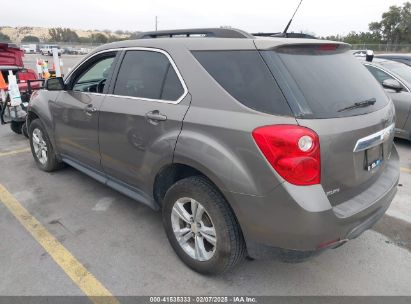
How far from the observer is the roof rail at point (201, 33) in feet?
8.78

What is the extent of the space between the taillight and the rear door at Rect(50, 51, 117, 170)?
201 cm

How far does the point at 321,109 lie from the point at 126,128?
66.3 inches

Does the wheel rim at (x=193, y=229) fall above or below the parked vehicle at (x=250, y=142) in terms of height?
below

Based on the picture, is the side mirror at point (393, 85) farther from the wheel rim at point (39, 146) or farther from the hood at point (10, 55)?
the hood at point (10, 55)

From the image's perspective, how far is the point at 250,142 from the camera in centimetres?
226

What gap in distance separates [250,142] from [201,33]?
1.22 m

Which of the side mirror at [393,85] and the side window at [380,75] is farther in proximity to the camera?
the side window at [380,75]

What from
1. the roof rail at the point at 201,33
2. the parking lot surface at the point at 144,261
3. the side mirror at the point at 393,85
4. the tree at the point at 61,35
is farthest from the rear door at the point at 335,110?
the tree at the point at 61,35

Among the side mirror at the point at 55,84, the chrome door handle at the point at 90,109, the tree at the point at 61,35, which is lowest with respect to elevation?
the tree at the point at 61,35

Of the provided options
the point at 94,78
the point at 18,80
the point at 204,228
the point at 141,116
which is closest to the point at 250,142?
the point at 204,228

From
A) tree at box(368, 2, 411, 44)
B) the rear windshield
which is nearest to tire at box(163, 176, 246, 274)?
the rear windshield

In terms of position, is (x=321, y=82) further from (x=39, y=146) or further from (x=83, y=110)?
(x=39, y=146)

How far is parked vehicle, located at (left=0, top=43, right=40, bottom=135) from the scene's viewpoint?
6.81 m

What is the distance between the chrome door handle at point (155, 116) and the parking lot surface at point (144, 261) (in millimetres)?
1168
